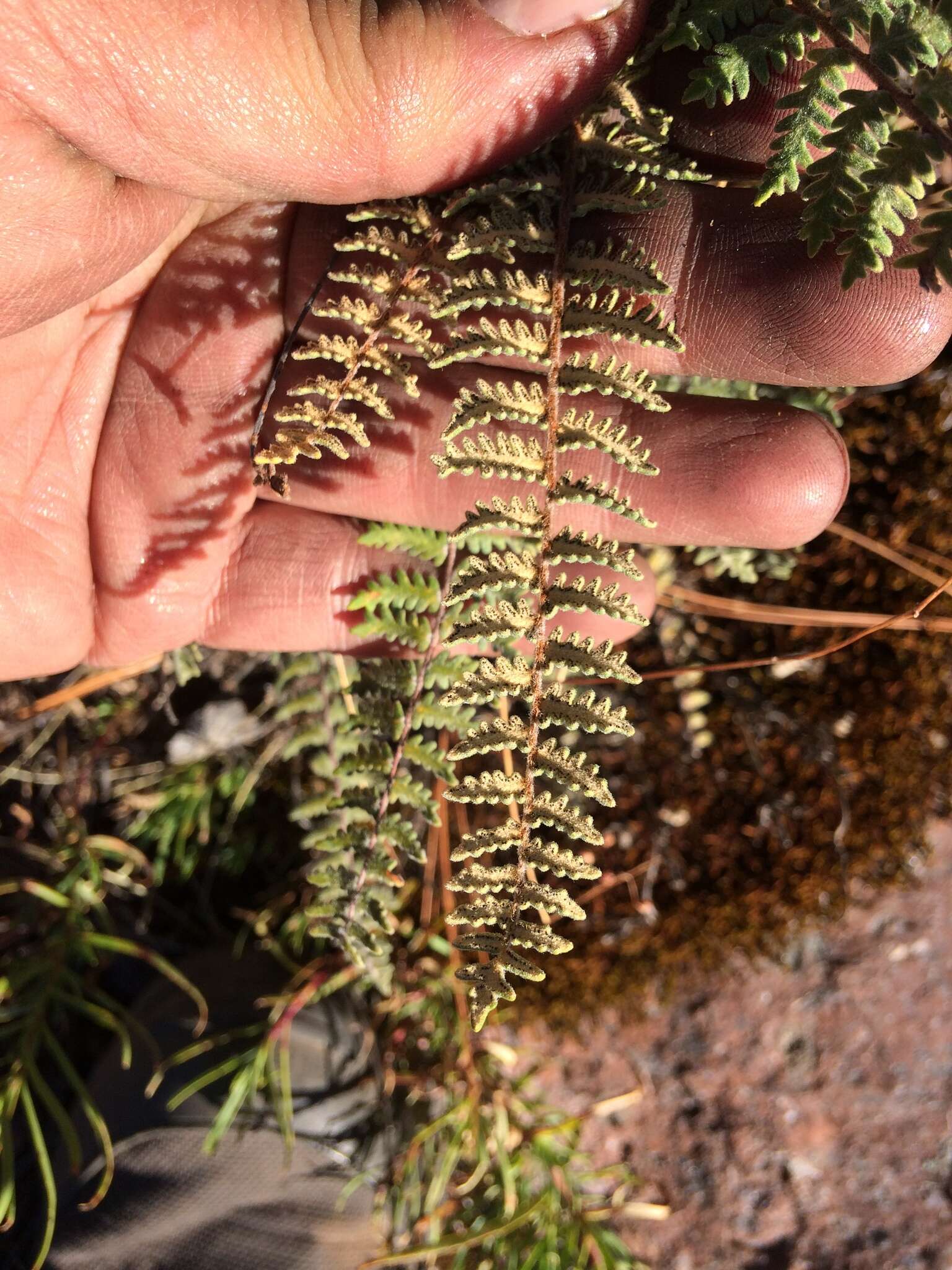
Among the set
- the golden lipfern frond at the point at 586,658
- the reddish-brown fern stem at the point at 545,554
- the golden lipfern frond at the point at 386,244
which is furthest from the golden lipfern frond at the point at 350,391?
the golden lipfern frond at the point at 586,658

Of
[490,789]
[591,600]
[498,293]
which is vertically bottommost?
[490,789]

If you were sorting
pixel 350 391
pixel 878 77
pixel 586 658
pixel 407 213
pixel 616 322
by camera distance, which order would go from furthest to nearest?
1. pixel 407 213
2. pixel 350 391
3. pixel 616 322
4. pixel 586 658
5. pixel 878 77

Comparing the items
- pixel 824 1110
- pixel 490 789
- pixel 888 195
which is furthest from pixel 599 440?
pixel 824 1110

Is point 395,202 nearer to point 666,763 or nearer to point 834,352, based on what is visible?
point 834,352

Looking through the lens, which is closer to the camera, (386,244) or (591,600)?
(591,600)

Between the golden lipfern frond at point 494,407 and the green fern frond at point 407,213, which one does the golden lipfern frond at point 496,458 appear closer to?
the golden lipfern frond at point 494,407

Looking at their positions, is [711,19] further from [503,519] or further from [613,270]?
[503,519]

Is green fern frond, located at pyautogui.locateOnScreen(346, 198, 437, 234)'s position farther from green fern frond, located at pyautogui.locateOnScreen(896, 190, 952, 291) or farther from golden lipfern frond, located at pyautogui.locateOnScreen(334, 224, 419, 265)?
green fern frond, located at pyautogui.locateOnScreen(896, 190, 952, 291)
